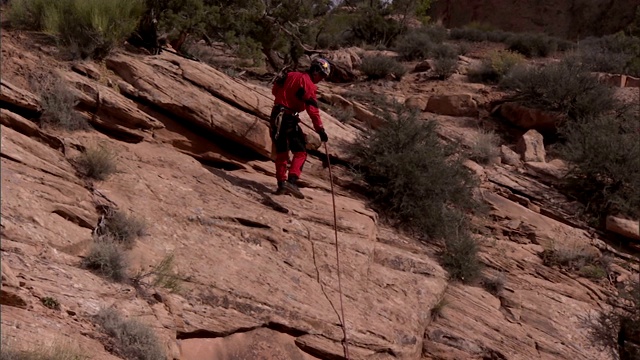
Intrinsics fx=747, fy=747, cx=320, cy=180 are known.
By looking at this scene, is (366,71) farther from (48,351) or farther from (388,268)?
(48,351)

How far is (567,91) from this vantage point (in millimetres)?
14578

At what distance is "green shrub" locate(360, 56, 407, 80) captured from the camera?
1703cm

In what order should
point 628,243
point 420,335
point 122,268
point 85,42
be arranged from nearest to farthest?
point 122,268 < point 420,335 < point 85,42 < point 628,243

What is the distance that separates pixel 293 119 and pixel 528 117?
7.59 m

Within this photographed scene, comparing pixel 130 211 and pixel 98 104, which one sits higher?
pixel 98 104

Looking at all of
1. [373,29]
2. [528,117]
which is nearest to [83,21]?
[528,117]

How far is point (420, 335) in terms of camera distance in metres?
7.75

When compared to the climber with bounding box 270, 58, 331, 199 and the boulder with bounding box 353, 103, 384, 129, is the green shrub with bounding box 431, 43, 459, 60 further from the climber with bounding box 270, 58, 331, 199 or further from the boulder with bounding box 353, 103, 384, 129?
the climber with bounding box 270, 58, 331, 199

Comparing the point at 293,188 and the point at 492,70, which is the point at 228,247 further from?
the point at 492,70

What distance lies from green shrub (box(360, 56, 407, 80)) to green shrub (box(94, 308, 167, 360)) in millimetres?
12260

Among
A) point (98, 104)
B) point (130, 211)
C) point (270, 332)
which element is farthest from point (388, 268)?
point (98, 104)

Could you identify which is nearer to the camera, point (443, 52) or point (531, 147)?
point (531, 147)

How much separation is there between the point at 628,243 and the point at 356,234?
191 inches

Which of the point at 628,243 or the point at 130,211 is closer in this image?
the point at 130,211
